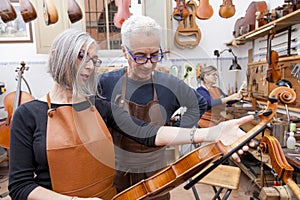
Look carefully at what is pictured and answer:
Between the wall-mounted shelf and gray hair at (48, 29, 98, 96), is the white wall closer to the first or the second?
the wall-mounted shelf

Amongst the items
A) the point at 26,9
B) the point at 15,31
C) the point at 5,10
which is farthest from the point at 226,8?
the point at 15,31

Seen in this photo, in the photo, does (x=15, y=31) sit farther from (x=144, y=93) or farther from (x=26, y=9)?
(x=144, y=93)

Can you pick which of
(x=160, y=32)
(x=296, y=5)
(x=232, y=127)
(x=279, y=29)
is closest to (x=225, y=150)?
(x=232, y=127)

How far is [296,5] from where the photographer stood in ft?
6.03

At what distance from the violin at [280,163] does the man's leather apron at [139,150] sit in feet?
1.29

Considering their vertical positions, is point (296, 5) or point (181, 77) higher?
point (296, 5)

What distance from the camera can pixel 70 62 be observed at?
26.9 inches

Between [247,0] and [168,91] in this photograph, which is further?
[247,0]

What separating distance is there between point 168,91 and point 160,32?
0.18 metres

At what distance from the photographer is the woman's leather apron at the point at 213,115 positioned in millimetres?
644

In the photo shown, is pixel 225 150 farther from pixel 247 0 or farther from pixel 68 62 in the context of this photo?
pixel 247 0

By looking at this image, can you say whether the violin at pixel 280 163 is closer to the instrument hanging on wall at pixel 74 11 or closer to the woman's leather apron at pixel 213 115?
the woman's leather apron at pixel 213 115

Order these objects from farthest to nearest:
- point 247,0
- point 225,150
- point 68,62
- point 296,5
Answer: point 247,0, point 296,5, point 68,62, point 225,150

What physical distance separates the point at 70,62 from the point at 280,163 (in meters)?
0.75
